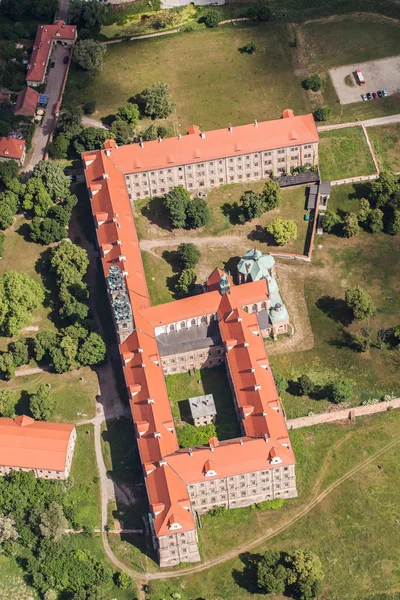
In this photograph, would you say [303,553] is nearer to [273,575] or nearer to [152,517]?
[273,575]

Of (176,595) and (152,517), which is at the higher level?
(152,517)

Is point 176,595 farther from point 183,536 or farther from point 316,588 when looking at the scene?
point 316,588

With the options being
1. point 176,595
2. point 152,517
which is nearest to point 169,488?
point 152,517

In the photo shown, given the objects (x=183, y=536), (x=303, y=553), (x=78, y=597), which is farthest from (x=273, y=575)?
(x=78, y=597)

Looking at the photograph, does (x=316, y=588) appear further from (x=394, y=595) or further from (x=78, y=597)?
(x=78, y=597)

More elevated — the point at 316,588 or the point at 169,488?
the point at 169,488

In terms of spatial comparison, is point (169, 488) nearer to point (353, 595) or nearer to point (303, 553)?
point (303, 553)

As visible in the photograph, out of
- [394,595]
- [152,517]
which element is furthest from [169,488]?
[394,595]

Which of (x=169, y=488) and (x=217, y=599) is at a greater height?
(x=169, y=488)
